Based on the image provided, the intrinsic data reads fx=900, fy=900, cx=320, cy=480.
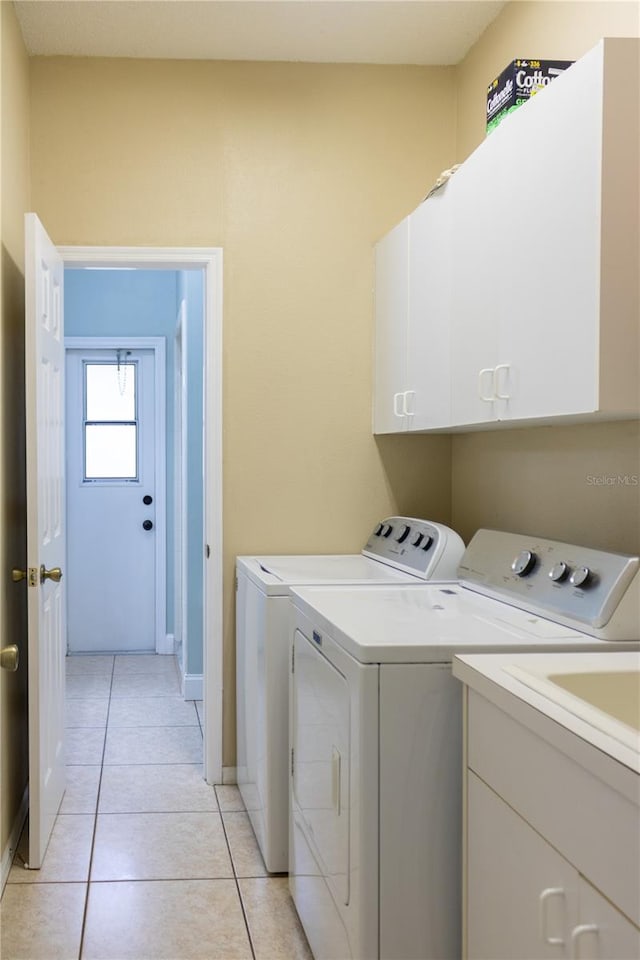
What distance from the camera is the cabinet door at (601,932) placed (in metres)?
1.08

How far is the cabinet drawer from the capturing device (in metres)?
1.09

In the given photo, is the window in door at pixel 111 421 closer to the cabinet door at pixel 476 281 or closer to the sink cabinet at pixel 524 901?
the cabinet door at pixel 476 281

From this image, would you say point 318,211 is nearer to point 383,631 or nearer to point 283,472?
point 283,472

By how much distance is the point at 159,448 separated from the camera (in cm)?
584

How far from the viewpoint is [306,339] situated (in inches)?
138

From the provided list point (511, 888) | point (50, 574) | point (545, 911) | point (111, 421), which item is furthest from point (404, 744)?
point (111, 421)

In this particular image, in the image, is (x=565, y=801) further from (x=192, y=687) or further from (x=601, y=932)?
(x=192, y=687)

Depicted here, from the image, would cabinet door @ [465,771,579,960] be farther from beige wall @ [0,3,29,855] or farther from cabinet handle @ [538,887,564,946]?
beige wall @ [0,3,29,855]

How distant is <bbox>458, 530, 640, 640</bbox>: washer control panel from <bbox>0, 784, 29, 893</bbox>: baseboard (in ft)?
5.22

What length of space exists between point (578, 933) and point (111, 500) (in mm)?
4948

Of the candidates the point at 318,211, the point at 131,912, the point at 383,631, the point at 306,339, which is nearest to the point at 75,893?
the point at 131,912

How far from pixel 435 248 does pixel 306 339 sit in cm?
85

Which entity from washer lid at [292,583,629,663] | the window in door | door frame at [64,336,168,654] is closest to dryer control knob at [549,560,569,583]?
washer lid at [292,583,629,663]

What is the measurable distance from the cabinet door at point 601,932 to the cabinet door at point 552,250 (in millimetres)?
925
